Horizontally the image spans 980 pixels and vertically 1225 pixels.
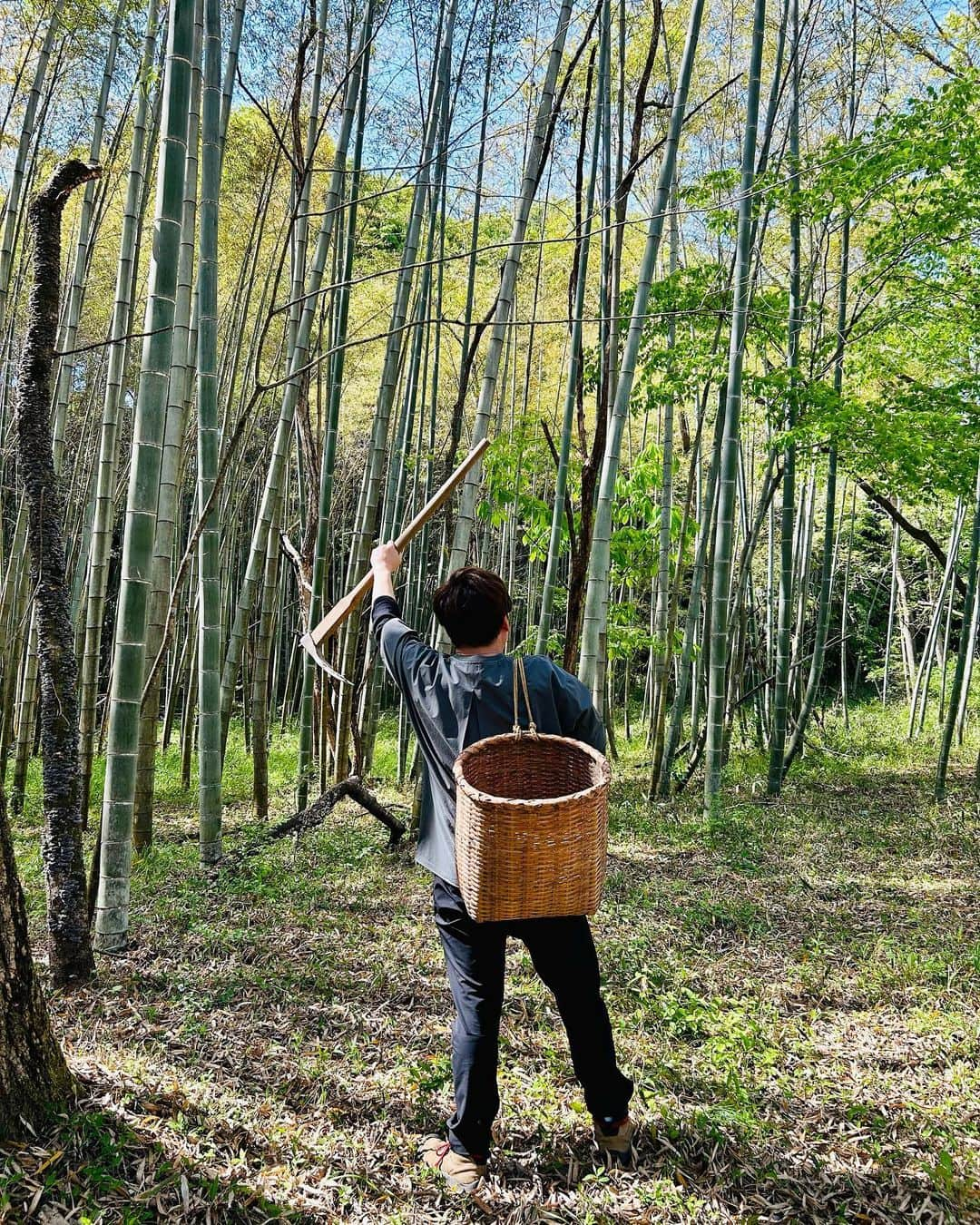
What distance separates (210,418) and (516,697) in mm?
2492

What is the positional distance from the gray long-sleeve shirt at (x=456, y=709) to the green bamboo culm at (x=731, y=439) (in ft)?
11.7

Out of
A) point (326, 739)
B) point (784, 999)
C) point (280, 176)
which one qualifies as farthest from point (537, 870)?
point (280, 176)

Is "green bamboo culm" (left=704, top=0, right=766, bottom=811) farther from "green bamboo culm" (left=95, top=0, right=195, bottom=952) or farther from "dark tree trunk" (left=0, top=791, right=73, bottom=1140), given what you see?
"dark tree trunk" (left=0, top=791, right=73, bottom=1140)

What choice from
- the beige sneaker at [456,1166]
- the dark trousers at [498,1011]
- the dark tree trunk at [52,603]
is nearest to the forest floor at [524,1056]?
the beige sneaker at [456,1166]

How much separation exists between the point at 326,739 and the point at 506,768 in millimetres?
3594

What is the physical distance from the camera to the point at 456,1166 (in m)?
1.76

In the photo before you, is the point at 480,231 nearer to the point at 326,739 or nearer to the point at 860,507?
the point at 326,739

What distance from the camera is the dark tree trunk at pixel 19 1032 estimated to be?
163 centimetres

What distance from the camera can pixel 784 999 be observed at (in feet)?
8.84

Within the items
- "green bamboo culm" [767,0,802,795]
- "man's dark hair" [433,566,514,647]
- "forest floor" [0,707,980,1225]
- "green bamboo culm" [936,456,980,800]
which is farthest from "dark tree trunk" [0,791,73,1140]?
"green bamboo culm" [936,456,980,800]

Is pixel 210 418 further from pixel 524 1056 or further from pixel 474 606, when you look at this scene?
pixel 524 1056

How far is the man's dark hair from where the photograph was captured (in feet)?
6.20

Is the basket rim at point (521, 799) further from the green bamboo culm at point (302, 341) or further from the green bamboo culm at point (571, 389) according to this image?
the green bamboo culm at point (571, 389)

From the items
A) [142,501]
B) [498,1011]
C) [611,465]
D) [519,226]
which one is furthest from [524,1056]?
[519,226]
